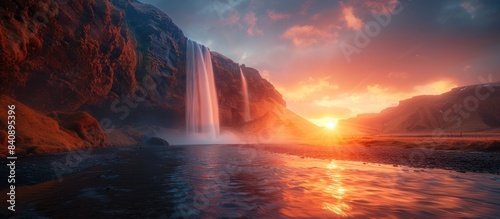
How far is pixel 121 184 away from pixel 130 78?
170ft

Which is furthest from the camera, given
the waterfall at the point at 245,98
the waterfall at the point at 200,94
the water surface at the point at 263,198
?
the waterfall at the point at 245,98

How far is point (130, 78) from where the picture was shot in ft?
185

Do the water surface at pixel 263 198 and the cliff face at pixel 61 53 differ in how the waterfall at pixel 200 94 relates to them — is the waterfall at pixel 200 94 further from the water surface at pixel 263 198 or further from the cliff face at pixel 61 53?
the water surface at pixel 263 198

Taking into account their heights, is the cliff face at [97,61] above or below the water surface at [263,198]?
above

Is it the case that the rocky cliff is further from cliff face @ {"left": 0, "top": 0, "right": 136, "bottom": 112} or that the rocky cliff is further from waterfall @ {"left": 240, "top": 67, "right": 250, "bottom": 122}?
waterfall @ {"left": 240, "top": 67, "right": 250, "bottom": 122}

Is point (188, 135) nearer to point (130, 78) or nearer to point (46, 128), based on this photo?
point (130, 78)

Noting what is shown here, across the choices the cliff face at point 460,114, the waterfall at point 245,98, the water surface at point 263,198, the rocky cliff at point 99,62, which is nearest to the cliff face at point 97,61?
the rocky cliff at point 99,62

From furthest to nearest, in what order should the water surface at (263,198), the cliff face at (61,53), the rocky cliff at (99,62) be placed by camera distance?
the rocky cliff at (99,62) < the cliff face at (61,53) < the water surface at (263,198)

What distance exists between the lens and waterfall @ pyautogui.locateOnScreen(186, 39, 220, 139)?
252ft

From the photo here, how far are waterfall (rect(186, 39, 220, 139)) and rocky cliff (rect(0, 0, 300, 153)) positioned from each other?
2502mm

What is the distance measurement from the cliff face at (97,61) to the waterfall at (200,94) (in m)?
2.64

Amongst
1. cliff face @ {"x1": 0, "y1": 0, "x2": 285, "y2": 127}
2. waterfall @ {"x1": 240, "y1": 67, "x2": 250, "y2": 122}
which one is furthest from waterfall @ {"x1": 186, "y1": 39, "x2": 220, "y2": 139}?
waterfall @ {"x1": 240, "y1": 67, "x2": 250, "y2": 122}

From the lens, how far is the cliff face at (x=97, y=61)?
3098 cm

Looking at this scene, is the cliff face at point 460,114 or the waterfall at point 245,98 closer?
the waterfall at point 245,98
